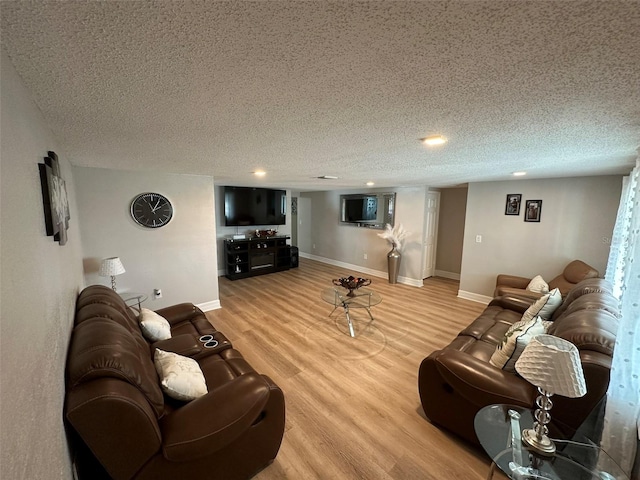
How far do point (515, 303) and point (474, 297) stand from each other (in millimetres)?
1641

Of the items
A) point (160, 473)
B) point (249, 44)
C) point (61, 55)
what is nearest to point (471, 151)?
point (249, 44)

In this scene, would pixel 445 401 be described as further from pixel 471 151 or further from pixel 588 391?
pixel 471 151

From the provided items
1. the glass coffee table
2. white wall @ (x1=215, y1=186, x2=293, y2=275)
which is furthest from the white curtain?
white wall @ (x1=215, y1=186, x2=293, y2=275)

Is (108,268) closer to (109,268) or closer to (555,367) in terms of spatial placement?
(109,268)

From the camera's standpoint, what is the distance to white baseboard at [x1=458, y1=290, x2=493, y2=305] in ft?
14.2

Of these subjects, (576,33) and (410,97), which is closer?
(576,33)

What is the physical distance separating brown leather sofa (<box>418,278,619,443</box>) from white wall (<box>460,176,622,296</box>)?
5.38 feet

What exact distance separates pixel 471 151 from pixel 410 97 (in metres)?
1.20

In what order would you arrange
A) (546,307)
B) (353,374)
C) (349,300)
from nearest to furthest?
(546,307), (353,374), (349,300)

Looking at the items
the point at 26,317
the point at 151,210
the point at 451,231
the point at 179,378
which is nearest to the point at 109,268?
the point at 151,210

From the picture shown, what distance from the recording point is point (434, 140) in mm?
1658

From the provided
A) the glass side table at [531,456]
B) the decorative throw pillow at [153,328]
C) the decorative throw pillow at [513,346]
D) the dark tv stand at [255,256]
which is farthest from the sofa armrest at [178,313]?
the dark tv stand at [255,256]

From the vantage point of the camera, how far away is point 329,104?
1.12 metres

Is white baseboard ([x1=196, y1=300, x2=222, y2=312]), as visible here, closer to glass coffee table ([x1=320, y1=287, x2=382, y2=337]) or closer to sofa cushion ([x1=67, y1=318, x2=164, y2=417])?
glass coffee table ([x1=320, y1=287, x2=382, y2=337])
